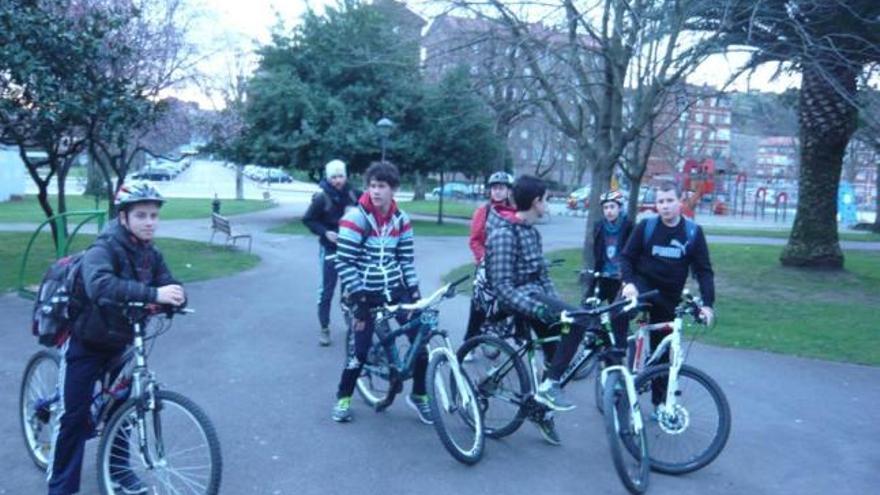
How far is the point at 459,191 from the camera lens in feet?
196

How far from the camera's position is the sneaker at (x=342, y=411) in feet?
19.6

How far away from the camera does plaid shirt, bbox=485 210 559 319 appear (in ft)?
17.6

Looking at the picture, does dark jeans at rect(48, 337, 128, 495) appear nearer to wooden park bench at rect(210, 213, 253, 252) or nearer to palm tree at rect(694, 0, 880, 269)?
palm tree at rect(694, 0, 880, 269)

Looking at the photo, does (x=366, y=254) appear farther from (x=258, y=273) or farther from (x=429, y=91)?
(x=429, y=91)

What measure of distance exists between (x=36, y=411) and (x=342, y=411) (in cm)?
207

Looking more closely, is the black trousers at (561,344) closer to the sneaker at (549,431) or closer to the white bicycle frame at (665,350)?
the sneaker at (549,431)

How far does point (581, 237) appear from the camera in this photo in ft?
90.6

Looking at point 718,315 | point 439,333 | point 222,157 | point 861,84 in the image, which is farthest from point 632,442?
point 222,157

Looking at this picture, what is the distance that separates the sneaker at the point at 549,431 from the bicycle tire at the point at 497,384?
0.48 feet

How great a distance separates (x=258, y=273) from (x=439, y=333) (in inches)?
376

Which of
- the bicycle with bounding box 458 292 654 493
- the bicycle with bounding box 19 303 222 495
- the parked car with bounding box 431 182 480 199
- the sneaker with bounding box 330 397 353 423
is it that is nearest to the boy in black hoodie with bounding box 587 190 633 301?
the bicycle with bounding box 458 292 654 493

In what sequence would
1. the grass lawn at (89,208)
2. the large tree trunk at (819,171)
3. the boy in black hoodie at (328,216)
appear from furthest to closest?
the grass lawn at (89,208) → the large tree trunk at (819,171) → the boy in black hoodie at (328,216)

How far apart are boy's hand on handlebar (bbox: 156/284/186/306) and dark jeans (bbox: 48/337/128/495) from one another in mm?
565

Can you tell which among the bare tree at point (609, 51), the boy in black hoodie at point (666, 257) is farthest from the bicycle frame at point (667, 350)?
the bare tree at point (609, 51)
